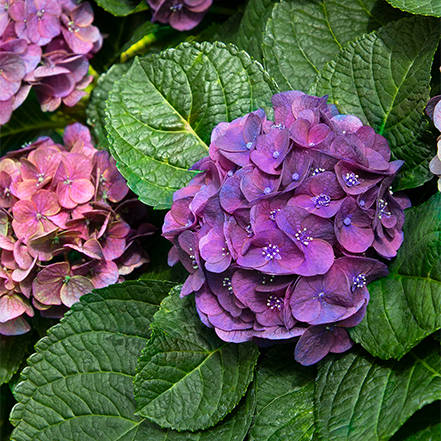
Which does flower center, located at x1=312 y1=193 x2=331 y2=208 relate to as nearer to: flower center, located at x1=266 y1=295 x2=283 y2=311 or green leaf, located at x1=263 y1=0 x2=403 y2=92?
flower center, located at x1=266 y1=295 x2=283 y2=311

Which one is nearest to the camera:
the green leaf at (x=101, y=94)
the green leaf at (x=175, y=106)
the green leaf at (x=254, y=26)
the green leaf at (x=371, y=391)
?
the green leaf at (x=371, y=391)

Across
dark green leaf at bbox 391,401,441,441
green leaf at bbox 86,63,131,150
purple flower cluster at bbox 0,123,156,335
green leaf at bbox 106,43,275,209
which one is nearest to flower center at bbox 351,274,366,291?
dark green leaf at bbox 391,401,441,441

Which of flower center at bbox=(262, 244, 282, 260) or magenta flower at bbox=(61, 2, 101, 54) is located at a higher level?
magenta flower at bbox=(61, 2, 101, 54)

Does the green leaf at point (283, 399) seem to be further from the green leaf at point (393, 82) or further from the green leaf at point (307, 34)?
the green leaf at point (307, 34)

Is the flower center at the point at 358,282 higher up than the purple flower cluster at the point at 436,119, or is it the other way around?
the purple flower cluster at the point at 436,119

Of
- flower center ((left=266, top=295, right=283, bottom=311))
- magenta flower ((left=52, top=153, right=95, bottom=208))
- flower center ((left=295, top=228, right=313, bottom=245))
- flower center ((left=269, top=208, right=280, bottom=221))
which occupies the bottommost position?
magenta flower ((left=52, top=153, right=95, bottom=208))

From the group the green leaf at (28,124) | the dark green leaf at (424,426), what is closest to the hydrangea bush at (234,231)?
the dark green leaf at (424,426)

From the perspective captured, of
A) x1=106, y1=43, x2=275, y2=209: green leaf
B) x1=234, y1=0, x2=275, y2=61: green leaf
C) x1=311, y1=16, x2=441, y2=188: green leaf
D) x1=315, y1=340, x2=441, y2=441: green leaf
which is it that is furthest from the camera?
x1=234, y1=0, x2=275, y2=61: green leaf
